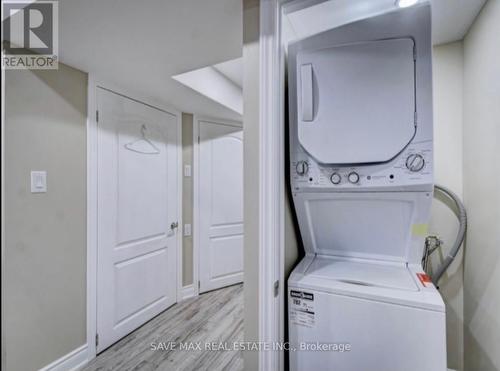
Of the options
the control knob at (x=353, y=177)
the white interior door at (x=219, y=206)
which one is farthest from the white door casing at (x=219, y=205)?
the control knob at (x=353, y=177)

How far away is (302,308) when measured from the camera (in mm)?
1216

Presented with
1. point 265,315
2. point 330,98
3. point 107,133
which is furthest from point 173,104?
point 265,315

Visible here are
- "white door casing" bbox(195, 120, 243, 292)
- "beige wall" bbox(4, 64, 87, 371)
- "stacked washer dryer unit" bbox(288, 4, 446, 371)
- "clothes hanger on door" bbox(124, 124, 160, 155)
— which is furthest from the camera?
"white door casing" bbox(195, 120, 243, 292)

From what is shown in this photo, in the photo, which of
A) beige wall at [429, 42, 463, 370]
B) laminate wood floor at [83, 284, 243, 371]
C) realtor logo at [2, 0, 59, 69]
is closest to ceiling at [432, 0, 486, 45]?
beige wall at [429, 42, 463, 370]

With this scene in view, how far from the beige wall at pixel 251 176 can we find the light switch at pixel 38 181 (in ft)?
4.46

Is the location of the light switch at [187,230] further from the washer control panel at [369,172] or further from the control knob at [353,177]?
the control knob at [353,177]

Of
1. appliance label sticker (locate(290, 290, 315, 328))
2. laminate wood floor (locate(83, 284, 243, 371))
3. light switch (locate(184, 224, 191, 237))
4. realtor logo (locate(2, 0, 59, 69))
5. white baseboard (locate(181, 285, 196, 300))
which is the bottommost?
laminate wood floor (locate(83, 284, 243, 371))

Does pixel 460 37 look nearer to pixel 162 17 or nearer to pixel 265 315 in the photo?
pixel 162 17

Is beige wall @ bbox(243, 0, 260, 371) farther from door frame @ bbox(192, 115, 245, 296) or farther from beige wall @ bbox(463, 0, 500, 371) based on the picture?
door frame @ bbox(192, 115, 245, 296)

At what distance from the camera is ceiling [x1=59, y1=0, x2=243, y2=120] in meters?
1.21

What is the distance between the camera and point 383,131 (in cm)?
116

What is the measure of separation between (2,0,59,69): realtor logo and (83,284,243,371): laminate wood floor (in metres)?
2.02

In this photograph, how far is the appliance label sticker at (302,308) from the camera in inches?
47.0

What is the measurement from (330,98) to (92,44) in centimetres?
140
